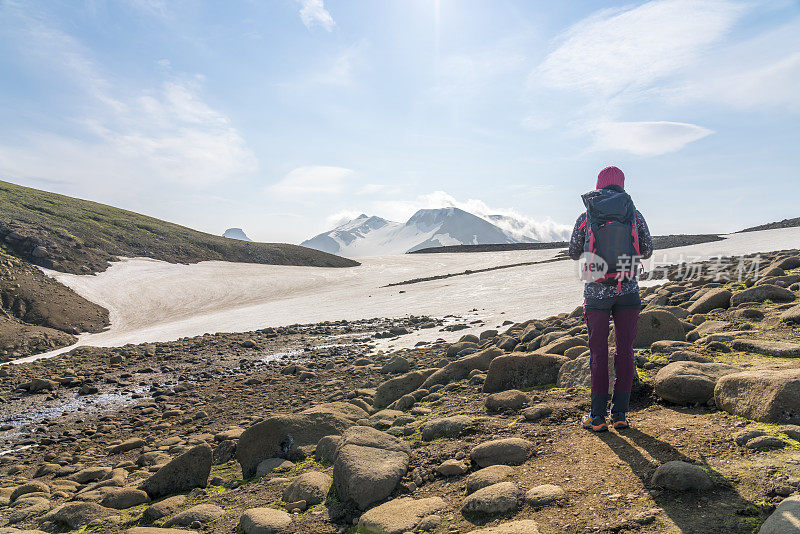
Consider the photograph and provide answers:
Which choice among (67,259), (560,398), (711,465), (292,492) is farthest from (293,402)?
(67,259)

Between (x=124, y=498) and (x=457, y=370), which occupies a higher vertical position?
(x=457, y=370)

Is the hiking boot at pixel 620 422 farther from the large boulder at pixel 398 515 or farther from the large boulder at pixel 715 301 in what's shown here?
the large boulder at pixel 715 301

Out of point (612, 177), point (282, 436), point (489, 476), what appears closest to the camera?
point (489, 476)

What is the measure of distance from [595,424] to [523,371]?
2608 mm

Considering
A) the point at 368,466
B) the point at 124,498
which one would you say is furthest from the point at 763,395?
the point at 124,498

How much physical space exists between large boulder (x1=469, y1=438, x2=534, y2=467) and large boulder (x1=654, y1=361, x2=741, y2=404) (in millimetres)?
2181

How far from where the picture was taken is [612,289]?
17.7 feet

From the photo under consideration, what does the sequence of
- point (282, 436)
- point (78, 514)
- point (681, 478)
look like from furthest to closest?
point (282, 436)
point (78, 514)
point (681, 478)

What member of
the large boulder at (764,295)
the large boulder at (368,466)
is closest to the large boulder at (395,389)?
the large boulder at (368,466)

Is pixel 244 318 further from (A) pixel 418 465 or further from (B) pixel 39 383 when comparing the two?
(A) pixel 418 465

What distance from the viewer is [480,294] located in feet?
97.0

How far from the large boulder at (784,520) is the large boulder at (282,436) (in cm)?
600

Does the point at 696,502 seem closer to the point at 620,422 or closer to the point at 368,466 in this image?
the point at 620,422

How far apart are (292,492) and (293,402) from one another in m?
6.49
